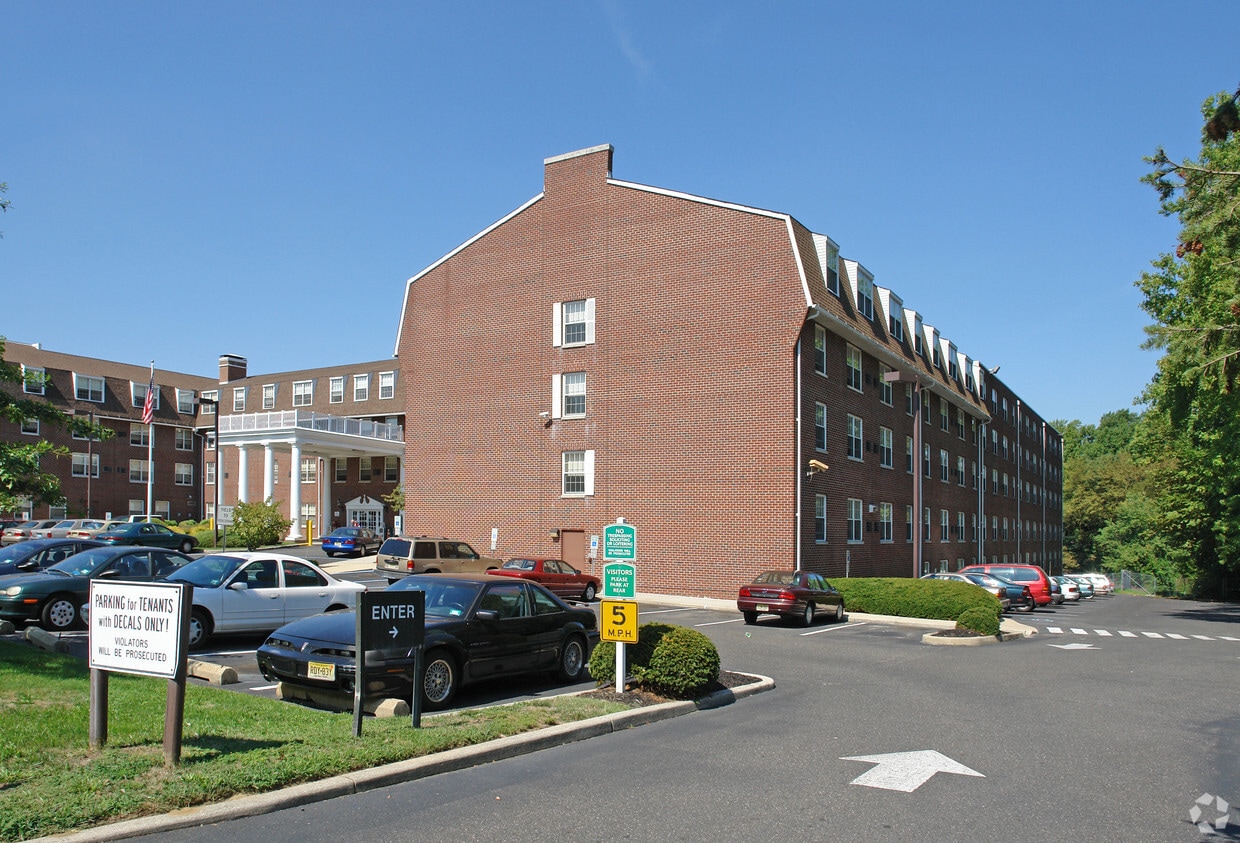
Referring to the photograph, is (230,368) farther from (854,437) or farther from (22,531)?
(854,437)

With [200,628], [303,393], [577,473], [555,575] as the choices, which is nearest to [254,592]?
[200,628]

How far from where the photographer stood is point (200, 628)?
47.9ft

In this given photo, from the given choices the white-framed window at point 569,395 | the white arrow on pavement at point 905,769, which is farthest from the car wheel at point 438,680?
the white-framed window at point 569,395

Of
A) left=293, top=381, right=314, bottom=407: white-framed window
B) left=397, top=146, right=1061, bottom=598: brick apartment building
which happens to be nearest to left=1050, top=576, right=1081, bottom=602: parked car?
left=397, top=146, right=1061, bottom=598: brick apartment building

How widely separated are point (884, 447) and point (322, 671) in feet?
106

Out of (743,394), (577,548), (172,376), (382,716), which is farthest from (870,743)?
(172,376)

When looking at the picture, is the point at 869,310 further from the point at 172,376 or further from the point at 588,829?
the point at 172,376

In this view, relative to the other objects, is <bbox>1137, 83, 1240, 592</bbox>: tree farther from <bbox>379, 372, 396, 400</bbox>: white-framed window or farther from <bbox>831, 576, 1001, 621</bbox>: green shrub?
<bbox>379, 372, 396, 400</bbox>: white-framed window

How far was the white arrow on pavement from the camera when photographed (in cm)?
790

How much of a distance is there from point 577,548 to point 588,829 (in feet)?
92.6

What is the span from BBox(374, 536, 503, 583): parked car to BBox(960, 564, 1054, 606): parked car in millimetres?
18896

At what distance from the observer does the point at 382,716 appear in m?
9.70

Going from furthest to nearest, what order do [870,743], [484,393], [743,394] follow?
[484,393] < [743,394] < [870,743]

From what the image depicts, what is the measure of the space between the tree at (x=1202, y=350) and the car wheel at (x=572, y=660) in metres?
8.96
